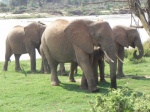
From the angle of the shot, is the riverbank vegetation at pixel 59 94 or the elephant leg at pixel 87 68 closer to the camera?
the riverbank vegetation at pixel 59 94

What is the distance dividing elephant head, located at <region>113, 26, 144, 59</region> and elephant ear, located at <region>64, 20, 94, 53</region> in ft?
8.20

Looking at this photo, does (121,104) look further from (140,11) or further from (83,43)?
(83,43)

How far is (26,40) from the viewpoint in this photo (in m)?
14.0

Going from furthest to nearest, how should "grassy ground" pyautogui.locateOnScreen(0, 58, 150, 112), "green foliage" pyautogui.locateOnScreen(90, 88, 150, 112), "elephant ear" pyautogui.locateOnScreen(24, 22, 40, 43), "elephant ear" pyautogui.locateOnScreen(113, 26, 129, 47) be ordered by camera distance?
1. "elephant ear" pyautogui.locateOnScreen(24, 22, 40, 43)
2. "elephant ear" pyautogui.locateOnScreen(113, 26, 129, 47)
3. "grassy ground" pyautogui.locateOnScreen(0, 58, 150, 112)
4. "green foliage" pyautogui.locateOnScreen(90, 88, 150, 112)

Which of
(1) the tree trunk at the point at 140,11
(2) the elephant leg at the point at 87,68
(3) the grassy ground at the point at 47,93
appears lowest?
(3) the grassy ground at the point at 47,93

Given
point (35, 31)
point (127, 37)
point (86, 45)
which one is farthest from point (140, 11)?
point (35, 31)

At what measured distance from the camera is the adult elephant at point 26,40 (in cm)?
1378

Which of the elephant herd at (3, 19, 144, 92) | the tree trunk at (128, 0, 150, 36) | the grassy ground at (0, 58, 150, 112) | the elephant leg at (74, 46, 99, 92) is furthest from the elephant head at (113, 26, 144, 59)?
the tree trunk at (128, 0, 150, 36)

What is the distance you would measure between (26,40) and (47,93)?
519 centimetres

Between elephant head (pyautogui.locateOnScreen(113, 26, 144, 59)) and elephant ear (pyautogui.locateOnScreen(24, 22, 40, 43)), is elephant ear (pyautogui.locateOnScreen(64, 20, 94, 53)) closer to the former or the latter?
elephant head (pyautogui.locateOnScreen(113, 26, 144, 59))

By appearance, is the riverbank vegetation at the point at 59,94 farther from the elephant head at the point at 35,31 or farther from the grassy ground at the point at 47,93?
the elephant head at the point at 35,31

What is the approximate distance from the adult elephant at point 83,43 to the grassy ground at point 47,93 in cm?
48

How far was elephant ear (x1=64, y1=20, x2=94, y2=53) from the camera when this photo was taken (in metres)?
9.27

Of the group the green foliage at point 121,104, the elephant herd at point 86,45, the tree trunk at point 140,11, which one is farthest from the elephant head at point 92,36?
the green foliage at point 121,104
